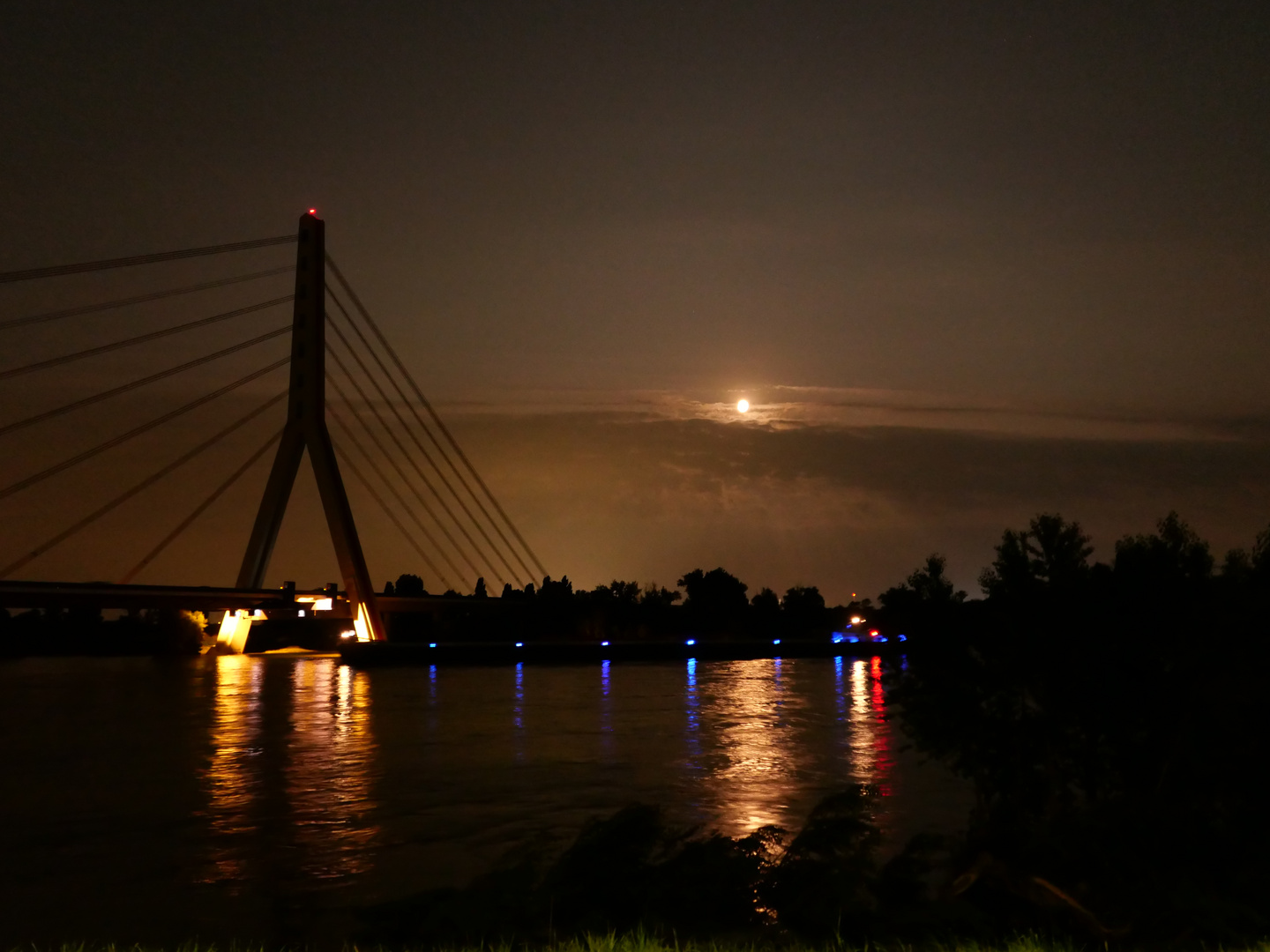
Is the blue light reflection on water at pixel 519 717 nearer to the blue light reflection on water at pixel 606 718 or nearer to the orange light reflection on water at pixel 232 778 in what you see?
the blue light reflection on water at pixel 606 718

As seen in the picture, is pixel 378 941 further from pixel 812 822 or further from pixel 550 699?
pixel 550 699

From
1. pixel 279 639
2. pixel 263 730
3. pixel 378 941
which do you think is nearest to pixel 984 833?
pixel 378 941

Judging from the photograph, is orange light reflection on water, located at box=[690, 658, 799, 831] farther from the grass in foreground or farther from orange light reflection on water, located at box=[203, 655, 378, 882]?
the grass in foreground

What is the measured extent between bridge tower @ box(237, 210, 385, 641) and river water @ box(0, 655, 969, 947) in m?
9.26

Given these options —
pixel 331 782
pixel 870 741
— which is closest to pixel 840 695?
pixel 870 741

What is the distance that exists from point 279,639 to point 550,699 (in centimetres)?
6384

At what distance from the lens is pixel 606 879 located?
328 inches

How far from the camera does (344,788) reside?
1784 cm

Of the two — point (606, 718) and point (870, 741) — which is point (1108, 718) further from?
point (606, 718)

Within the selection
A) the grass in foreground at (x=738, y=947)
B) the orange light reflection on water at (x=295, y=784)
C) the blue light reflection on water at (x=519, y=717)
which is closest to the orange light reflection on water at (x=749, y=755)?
the blue light reflection on water at (x=519, y=717)

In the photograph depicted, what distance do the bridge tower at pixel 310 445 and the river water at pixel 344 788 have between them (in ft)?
30.4

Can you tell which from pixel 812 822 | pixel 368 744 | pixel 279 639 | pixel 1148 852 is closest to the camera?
pixel 1148 852

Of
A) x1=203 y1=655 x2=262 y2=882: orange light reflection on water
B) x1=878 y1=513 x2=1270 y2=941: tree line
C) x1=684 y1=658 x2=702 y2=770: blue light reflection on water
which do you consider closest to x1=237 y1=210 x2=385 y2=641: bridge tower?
x1=203 y1=655 x2=262 y2=882: orange light reflection on water

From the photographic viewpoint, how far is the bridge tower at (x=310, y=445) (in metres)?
48.0
